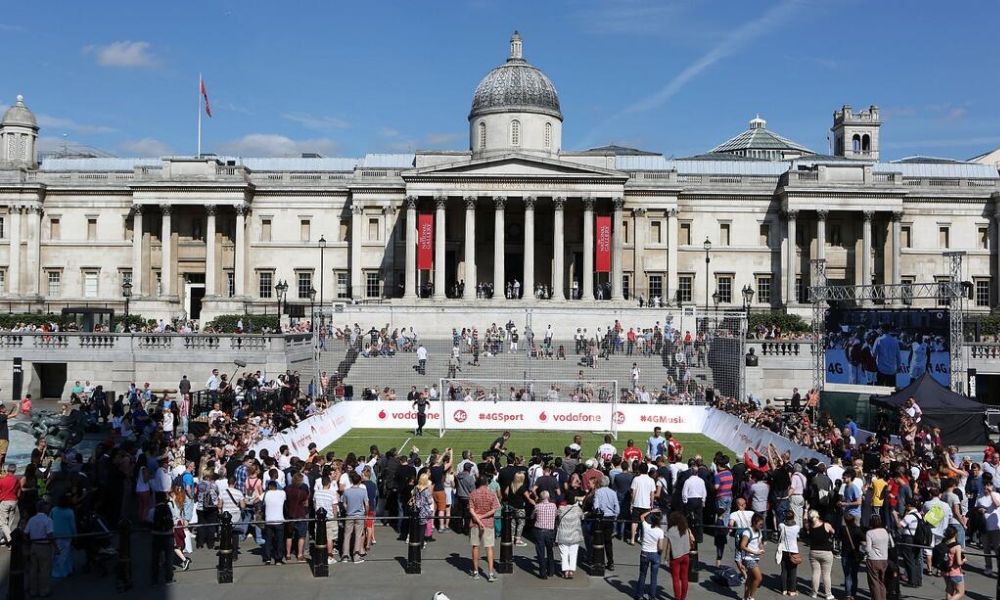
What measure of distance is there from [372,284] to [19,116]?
1183 inches

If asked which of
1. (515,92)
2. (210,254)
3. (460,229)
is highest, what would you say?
(515,92)

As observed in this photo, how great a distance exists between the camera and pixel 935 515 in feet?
55.1

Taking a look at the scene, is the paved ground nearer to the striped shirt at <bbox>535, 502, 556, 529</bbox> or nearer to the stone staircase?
the striped shirt at <bbox>535, 502, 556, 529</bbox>

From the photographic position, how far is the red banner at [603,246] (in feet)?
209

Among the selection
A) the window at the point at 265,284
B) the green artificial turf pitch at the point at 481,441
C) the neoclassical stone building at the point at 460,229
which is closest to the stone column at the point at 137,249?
the neoclassical stone building at the point at 460,229

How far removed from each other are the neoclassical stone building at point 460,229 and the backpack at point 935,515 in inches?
1939

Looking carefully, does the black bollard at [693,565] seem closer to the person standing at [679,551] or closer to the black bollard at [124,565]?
the person standing at [679,551]

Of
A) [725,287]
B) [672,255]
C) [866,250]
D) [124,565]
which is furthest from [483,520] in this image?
[866,250]

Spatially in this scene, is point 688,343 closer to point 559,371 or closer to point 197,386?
point 559,371

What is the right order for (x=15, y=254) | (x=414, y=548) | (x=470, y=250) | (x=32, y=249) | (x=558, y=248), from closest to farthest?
(x=414, y=548)
(x=558, y=248)
(x=470, y=250)
(x=15, y=254)
(x=32, y=249)

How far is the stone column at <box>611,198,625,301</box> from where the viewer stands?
63.9 metres

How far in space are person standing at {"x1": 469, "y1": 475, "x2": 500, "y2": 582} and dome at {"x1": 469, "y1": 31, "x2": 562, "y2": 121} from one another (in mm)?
52634

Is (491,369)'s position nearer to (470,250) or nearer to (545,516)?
(470,250)

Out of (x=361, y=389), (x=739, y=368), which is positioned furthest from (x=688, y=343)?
(x=361, y=389)
